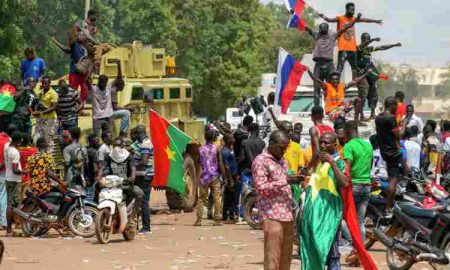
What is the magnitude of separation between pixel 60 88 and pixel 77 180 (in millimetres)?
2774

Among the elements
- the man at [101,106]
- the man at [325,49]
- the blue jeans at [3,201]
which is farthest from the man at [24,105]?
the man at [325,49]

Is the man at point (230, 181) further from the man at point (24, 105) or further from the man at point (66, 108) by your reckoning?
the man at point (24, 105)

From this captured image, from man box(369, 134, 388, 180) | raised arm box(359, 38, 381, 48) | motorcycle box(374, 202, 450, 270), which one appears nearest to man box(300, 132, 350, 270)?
motorcycle box(374, 202, 450, 270)

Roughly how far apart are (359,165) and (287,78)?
25.7ft

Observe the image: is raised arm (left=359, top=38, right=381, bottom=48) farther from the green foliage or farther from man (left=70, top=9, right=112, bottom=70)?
the green foliage

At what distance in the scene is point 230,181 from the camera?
784 inches

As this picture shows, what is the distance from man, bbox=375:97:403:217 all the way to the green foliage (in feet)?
91.5

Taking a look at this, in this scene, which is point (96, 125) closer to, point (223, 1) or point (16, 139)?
point (16, 139)

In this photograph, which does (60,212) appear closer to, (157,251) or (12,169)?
(12,169)

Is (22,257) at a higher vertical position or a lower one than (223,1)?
lower

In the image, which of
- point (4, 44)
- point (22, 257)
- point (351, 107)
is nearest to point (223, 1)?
point (4, 44)

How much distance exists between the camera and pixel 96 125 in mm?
21406

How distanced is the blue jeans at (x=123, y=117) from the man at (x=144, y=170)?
258 cm

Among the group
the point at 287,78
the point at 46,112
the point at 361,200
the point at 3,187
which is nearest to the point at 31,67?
the point at 46,112
